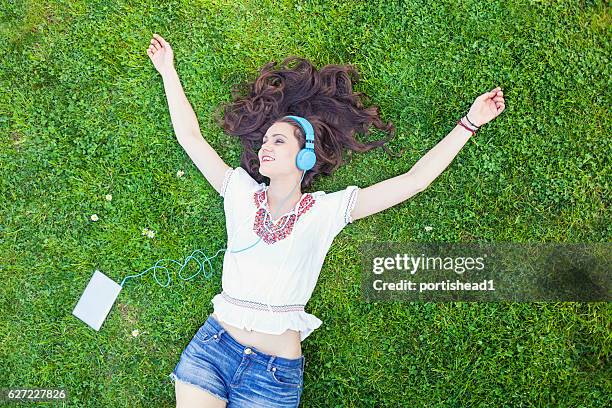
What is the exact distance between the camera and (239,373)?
3.37m

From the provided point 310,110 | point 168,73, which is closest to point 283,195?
point 310,110

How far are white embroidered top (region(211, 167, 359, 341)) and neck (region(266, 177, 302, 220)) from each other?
0.14 feet

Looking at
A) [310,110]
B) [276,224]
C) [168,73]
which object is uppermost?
[168,73]

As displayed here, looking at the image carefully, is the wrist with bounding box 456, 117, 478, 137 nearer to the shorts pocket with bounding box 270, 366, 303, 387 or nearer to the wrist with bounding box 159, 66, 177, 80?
the shorts pocket with bounding box 270, 366, 303, 387

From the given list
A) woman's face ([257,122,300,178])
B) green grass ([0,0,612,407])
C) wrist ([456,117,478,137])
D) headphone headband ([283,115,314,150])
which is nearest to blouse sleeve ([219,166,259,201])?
woman's face ([257,122,300,178])

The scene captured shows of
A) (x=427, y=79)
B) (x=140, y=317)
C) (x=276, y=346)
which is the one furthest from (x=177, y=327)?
(x=427, y=79)

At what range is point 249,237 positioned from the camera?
3.53 metres

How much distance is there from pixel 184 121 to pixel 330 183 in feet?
3.76

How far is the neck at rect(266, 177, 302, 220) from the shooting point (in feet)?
11.6

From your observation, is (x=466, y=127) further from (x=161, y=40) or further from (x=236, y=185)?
(x=161, y=40)

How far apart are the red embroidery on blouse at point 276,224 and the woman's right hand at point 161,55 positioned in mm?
1309

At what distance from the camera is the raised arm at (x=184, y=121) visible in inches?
147

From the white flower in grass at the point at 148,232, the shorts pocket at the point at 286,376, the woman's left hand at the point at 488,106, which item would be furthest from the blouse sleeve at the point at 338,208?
the white flower in grass at the point at 148,232

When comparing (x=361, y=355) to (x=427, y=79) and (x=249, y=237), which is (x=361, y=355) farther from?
(x=427, y=79)
